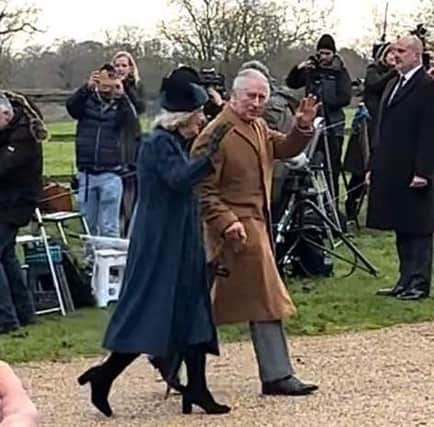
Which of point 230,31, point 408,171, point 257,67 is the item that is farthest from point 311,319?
Answer: point 230,31

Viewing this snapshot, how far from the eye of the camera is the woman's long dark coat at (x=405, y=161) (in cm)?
970

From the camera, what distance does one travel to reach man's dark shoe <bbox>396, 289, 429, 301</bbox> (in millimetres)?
10062

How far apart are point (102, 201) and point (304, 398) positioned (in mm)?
4276

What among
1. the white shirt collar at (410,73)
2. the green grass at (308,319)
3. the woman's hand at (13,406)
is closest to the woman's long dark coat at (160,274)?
the green grass at (308,319)

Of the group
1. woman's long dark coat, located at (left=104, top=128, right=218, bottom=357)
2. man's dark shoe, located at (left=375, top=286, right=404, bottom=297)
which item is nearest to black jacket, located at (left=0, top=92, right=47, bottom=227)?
woman's long dark coat, located at (left=104, top=128, right=218, bottom=357)

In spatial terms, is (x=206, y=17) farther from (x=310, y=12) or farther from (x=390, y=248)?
(x=390, y=248)

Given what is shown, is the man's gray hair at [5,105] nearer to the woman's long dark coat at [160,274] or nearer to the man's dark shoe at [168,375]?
the woman's long dark coat at [160,274]

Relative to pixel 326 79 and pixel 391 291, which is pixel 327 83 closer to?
pixel 326 79

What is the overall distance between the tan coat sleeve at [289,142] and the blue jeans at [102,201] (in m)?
3.87

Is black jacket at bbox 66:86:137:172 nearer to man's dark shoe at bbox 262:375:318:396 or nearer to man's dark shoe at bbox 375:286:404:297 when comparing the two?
man's dark shoe at bbox 375:286:404:297

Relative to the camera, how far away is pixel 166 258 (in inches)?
257

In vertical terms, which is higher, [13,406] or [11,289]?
[13,406]

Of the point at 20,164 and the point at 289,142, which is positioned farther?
the point at 20,164

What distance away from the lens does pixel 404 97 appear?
980cm
